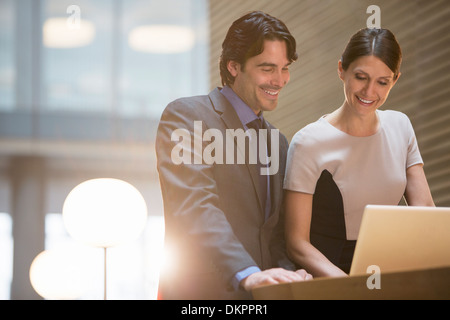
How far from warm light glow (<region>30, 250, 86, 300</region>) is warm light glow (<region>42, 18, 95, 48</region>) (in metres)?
2.52

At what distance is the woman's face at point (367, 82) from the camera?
6.85 ft

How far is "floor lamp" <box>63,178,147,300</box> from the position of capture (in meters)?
3.41

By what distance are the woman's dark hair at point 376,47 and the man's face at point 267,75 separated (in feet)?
0.73

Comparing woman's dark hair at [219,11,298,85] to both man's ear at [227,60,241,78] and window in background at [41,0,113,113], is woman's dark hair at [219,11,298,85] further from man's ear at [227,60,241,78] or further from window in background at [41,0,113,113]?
window in background at [41,0,113,113]

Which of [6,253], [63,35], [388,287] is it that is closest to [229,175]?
[388,287]

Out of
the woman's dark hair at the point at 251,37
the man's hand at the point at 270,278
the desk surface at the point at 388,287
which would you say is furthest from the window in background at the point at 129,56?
the desk surface at the point at 388,287

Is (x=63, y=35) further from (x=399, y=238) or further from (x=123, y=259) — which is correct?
(x=399, y=238)

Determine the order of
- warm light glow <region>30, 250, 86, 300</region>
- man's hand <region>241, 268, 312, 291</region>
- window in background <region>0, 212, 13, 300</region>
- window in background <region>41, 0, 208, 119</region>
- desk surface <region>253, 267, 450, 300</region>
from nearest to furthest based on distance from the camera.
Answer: desk surface <region>253, 267, 450, 300</region>
man's hand <region>241, 268, 312, 291</region>
warm light glow <region>30, 250, 86, 300</region>
window in background <region>41, 0, 208, 119</region>
window in background <region>0, 212, 13, 300</region>

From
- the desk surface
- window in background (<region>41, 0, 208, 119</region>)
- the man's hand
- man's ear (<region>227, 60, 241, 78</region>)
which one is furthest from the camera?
window in background (<region>41, 0, 208, 119</region>)

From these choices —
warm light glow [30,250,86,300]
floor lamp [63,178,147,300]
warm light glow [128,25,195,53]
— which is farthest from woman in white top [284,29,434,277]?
warm light glow [128,25,195,53]

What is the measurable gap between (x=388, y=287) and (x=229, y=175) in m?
0.77

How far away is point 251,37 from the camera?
2.18 metres

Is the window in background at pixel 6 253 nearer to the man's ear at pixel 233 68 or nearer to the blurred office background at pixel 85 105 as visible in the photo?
the blurred office background at pixel 85 105
